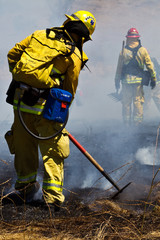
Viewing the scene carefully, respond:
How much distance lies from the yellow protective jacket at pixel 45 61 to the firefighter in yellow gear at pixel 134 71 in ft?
15.6

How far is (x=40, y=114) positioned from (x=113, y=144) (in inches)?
114

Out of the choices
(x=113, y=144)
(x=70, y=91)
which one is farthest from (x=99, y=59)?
(x=70, y=91)

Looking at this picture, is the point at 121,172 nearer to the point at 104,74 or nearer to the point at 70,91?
the point at 70,91

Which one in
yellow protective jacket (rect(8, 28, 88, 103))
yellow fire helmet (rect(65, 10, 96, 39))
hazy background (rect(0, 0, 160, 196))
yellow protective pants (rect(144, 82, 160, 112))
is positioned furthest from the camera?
yellow protective pants (rect(144, 82, 160, 112))

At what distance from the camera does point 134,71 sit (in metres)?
7.23

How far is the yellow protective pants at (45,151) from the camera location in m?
2.53

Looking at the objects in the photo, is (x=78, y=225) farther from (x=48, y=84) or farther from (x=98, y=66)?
(x=98, y=66)

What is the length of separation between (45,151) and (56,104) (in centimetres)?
42

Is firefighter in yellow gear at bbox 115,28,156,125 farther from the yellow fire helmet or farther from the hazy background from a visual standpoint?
the yellow fire helmet

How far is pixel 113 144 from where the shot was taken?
Answer: 5.25 m

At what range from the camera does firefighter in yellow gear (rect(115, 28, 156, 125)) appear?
7090 millimetres

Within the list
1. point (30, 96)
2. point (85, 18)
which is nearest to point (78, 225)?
point (30, 96)

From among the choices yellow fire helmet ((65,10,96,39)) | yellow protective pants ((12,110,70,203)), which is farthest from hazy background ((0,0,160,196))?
yellow fire helmet ((65,10,96,39))

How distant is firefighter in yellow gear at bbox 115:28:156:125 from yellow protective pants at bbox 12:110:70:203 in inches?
194
